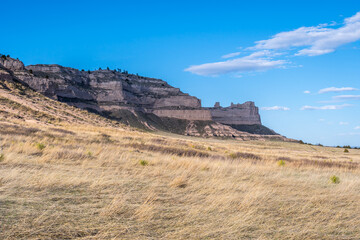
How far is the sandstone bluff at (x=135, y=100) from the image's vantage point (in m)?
119

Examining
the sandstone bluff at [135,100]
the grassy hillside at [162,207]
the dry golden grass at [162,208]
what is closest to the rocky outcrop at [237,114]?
the sandstone bluff at [135,100]

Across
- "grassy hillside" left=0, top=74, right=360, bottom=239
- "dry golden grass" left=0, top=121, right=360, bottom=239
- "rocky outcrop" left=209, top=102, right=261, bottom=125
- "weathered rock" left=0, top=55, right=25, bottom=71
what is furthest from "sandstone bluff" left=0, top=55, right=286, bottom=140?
"dry golden grass" left=0, top=121, right=360, bottom=239

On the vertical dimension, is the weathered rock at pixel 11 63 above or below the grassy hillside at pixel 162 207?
above

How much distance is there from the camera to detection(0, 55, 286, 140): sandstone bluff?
11869 centimetres

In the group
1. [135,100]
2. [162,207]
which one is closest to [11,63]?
[135,100]

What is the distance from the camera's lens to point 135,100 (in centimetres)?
13712

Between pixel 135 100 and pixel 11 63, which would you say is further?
pixel 135 100

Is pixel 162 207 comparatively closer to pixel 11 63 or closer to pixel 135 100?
pixel 11 63

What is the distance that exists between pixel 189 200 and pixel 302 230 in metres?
2.38

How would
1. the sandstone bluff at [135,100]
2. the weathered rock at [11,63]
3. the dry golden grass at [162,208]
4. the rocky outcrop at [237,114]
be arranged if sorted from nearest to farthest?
the dry golden grass at [162,208] → the weathered rock at [11,63] → the sandstone bluff at [135,100] → the rocky outcrop at [237,114]

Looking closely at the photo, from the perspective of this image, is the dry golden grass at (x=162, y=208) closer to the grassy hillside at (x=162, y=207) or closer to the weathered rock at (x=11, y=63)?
the grassy hillside at (x=162, y=207)

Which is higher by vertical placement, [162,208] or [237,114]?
[237,114]

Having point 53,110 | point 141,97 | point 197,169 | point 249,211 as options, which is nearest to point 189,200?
point 249,211

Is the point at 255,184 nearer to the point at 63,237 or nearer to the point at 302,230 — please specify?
the point at 302,230
